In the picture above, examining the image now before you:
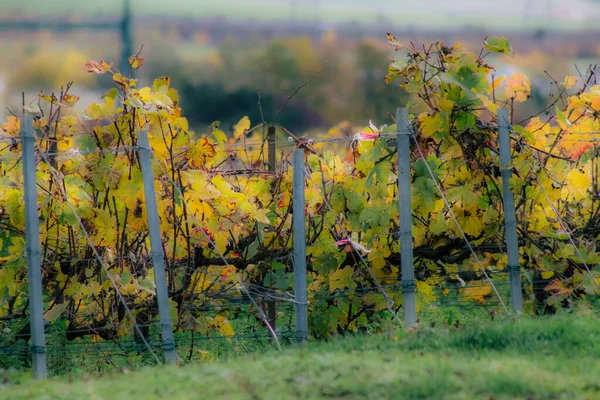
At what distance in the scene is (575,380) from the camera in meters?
3.55

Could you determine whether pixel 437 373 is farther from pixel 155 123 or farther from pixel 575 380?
pixel 155 123

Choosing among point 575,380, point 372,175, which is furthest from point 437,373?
point 372,175

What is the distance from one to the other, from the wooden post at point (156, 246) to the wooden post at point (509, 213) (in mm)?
2036

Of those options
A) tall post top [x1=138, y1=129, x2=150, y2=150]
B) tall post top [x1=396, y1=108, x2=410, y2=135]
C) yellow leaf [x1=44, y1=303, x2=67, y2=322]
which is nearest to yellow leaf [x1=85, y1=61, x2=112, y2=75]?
tall post top [x1=138, y1=129, x2=150, y2=150]

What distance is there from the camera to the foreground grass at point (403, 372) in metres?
3.46

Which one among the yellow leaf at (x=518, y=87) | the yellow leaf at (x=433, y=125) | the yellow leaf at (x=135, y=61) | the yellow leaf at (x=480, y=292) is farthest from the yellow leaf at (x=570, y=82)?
the yellow leaf at (x=135, y=61)

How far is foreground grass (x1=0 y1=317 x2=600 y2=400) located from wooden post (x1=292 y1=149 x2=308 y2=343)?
0.48 metres

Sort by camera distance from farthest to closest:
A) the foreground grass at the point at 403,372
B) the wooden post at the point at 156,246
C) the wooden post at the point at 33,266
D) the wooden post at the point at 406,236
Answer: the wooden post at the point at 406,236, the wooden post at the point at 156,246, the wooden post at the point at 33,266, the foreground grass at the point at 403,372

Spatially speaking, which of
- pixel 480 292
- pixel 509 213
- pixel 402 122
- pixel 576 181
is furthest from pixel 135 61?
pixel 480 292

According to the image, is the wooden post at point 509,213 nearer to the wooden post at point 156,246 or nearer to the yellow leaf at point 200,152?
the yellow leaf at point 200,152

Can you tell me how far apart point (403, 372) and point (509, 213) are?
188cm

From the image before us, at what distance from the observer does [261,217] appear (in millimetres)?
4945

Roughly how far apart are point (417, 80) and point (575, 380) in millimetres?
2231

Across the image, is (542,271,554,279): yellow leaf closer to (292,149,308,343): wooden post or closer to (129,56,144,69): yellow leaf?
(292,149,308,343): wooden post
